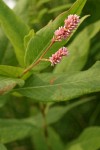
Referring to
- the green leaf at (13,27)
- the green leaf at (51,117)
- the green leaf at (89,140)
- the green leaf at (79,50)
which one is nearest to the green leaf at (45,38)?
the green leaf at (13,27)

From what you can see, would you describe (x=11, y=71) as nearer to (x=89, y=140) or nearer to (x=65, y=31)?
(x=65, y=31)

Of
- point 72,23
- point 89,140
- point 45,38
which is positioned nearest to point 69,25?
point 72,23

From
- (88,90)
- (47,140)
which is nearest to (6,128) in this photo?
(47,140)

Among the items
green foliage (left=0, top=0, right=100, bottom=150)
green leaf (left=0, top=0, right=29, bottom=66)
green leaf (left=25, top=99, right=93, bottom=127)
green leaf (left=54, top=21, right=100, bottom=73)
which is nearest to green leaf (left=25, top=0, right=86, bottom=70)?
green foliage (left=0, top=0, right=100, bottom=150)

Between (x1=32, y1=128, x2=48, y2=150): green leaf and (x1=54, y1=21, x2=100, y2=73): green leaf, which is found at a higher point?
(x1=54, y1=21, x2=100, y2=73): green leaf

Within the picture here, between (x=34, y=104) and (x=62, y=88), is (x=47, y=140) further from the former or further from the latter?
(x=62, y=88)

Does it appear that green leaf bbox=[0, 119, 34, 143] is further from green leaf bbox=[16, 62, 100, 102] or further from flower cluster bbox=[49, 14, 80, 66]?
flower cluster bbox=[49, 14, 80, 66]
